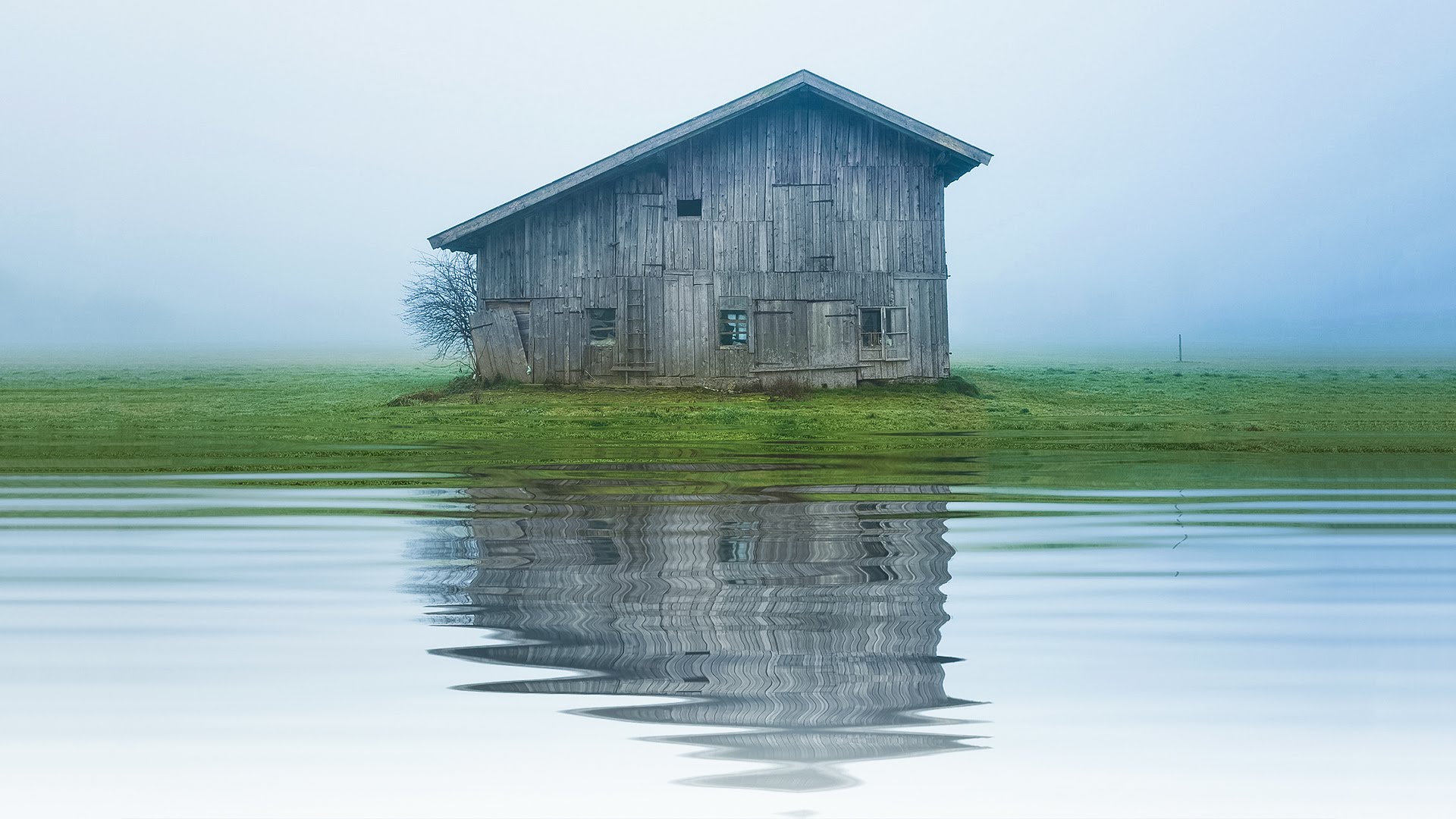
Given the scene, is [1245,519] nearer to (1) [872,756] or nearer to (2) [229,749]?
(1) [872,756]

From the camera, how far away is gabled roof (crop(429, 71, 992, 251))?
26.5 m

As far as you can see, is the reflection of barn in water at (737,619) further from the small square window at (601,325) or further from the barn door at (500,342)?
the barn door at (500,342)

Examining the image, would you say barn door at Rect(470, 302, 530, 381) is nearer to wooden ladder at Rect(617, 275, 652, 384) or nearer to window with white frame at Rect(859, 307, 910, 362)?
wooden ladder at Rect(617, 275, 652, 384)

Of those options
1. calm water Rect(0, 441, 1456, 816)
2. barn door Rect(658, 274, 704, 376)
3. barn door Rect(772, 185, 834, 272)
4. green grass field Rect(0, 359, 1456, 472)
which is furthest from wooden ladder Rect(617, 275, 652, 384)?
calm water Rect(0, 441, 1456, 816)

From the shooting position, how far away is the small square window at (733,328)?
90.2 ft

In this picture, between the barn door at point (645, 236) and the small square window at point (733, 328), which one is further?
the small square window at point (733, 328)

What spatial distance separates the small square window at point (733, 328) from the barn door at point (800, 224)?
4.31ft

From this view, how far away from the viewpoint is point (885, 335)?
27.8 metres

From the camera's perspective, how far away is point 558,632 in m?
4.94

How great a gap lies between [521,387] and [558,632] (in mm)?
22682

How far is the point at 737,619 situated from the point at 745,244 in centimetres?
2259

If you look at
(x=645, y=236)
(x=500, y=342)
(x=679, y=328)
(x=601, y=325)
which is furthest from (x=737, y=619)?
(x=500, y=342)

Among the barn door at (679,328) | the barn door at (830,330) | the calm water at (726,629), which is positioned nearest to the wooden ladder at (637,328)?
the barn door at (679,328)

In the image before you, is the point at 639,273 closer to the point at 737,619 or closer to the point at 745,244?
the point at 745,244
